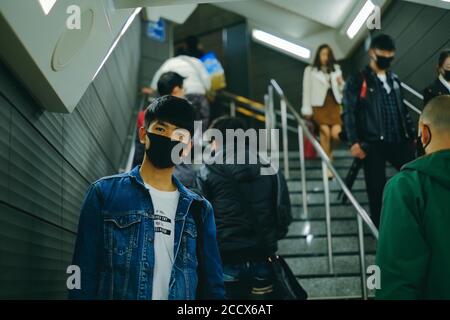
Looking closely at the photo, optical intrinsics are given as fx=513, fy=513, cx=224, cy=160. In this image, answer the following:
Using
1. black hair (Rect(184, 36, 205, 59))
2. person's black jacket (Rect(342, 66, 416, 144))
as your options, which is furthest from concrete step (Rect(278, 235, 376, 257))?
black hair (Rect(184, 36, 205, 59))

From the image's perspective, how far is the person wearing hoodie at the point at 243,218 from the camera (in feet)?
8.38

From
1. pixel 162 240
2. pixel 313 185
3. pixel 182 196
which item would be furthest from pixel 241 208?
pixel 313 185

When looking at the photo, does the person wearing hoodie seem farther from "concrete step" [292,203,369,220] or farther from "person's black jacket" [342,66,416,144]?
"concrete step" [292,203,369,220]

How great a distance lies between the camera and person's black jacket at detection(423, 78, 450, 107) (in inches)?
92.6

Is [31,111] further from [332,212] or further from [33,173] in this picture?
[332,212]

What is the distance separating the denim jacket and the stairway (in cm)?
164

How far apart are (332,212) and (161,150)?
8.49ft

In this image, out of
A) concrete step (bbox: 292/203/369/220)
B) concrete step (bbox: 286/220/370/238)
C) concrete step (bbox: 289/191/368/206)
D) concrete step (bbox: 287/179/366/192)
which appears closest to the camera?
concrete step (bbox: 286/220/370/238)

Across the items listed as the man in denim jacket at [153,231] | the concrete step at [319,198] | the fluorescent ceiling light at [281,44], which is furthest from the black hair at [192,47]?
the man in denim jacket at [153,231]

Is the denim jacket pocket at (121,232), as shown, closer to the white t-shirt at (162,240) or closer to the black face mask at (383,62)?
the white t-shirt at (162,240)

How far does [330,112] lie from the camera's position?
5.26m

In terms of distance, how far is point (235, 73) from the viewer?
7609 mm

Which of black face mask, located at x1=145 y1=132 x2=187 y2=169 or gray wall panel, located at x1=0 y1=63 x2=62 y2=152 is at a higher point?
gray wall panel, located at x1=0 y1=63 x2=62 y2=152

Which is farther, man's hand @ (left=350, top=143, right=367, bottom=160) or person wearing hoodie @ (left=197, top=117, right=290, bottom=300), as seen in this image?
man's hand @ (left=350, top=143, right=367, bottom=160)
